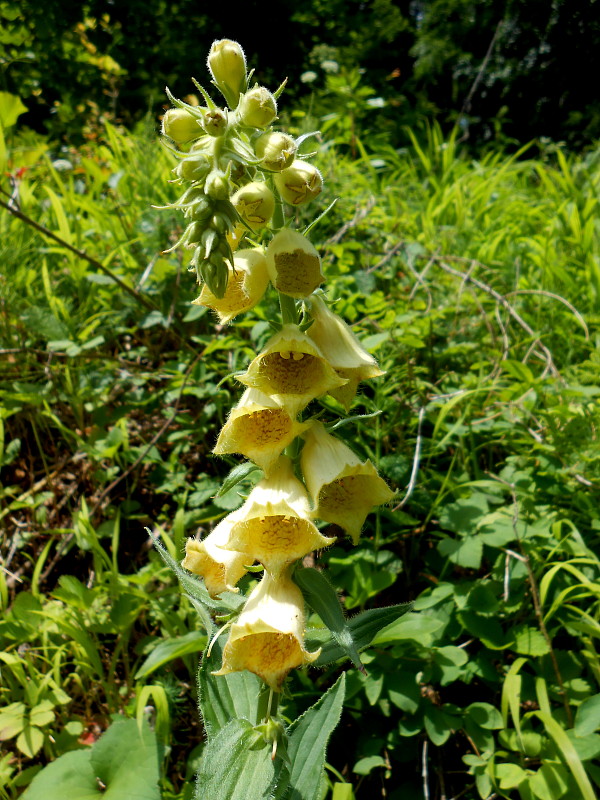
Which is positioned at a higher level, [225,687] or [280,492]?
[280,492]

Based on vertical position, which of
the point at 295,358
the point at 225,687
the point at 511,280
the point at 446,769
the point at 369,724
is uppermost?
the point at 295,358

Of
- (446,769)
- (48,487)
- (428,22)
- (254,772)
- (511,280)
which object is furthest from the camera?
(428,22)

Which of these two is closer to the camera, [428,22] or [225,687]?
[225,687]

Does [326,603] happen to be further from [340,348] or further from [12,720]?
[12,720]

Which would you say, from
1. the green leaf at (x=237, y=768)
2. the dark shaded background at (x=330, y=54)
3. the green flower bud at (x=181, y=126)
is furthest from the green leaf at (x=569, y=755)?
the dark shaded background at (x=330, y=54)

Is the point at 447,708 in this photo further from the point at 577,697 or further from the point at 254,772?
the point at 254,772

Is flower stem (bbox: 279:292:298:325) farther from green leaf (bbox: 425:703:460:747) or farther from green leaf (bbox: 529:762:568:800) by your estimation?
green leaf (bbox: 529:762:568:800)

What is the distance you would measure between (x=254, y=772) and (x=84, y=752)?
23.6 inches

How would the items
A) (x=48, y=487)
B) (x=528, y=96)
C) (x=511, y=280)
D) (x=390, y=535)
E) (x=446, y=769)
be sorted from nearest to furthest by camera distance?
(x=446, y=769) → (x=390, y=535) → (x=48, y=487) → (x=511, y=280) → (x=528, y=96)

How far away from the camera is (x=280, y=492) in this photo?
1.28 m

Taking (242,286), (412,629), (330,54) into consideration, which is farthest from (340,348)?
(330,54)

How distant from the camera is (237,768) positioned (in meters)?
1.23

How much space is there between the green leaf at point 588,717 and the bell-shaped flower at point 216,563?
88cm

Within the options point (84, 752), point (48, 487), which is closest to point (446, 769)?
point (84, 752)
